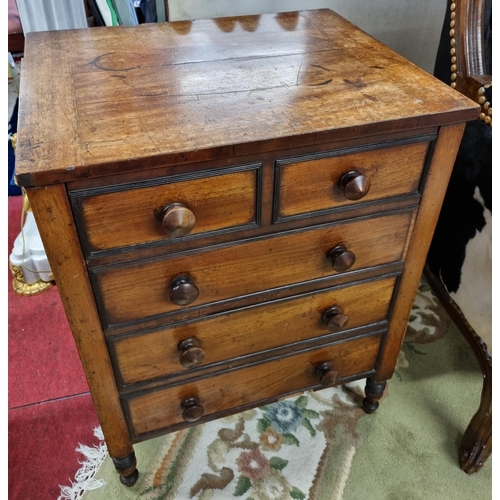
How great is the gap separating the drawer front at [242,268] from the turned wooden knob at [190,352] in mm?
Result: 77

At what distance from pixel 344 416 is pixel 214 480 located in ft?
1.09

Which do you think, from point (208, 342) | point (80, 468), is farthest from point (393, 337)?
point (80, 468)

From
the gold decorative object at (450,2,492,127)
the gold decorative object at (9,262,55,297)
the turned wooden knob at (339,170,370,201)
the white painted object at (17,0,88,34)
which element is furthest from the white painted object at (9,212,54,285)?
the gold decorative object at (450,2,492,127)

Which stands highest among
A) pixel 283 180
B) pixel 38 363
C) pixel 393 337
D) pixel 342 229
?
pixel 283 180

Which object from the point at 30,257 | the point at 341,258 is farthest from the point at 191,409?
the point at 30,257

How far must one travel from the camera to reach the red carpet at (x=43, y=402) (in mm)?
1076

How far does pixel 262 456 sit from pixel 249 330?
0.39 metres

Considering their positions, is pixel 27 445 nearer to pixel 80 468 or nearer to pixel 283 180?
pixel 80 468

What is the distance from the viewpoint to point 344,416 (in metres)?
1.18

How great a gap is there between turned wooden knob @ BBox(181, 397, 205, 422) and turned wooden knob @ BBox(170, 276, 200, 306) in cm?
26

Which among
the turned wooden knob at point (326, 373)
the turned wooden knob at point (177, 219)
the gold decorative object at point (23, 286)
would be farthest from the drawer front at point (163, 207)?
the gold decorative object at point (23, 286)

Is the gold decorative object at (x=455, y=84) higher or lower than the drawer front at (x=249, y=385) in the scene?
higher

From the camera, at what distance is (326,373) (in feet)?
3.26

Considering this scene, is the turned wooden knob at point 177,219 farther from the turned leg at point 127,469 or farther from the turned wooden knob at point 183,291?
the turned leg at point 127,469
